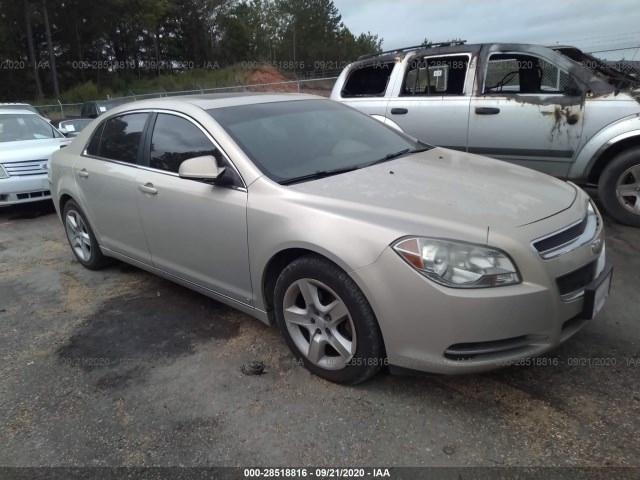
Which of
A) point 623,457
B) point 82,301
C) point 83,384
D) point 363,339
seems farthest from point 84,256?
point 623,457

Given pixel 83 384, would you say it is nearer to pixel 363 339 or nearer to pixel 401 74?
pixel 363 339

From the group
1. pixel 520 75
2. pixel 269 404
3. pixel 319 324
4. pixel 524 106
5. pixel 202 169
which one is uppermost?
pixel 520 75

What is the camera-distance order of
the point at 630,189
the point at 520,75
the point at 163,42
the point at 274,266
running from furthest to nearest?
1. the point at 163,42
2. the point at 520,75
3. the point at 630,189
4. the point at 274,266

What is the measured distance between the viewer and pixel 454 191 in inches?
105

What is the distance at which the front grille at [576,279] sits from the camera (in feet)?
7.50

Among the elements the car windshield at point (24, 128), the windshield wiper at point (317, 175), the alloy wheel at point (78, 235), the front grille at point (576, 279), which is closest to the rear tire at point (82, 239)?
the alloy wheel at point (78, 235)

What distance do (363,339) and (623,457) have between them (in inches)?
47.7

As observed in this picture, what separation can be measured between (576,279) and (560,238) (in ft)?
0.70

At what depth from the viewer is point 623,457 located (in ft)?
6.84

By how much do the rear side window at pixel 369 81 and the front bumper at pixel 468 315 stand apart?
447cm

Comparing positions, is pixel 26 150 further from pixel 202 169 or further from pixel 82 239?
pixel 202 169

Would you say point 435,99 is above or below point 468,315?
above

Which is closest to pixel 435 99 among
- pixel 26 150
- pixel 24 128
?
pixel 26 150

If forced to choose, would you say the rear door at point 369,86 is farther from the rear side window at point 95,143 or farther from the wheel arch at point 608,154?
the rear side window at point 95,143
